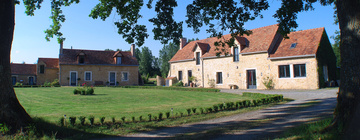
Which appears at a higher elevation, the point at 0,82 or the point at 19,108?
the point at 0,82

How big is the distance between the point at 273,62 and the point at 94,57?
1097 inches

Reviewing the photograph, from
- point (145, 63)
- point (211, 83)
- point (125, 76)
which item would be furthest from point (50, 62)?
point (145, 63)

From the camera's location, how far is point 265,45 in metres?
25.0

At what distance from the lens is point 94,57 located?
38.7 m

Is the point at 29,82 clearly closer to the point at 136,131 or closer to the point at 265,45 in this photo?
the point at 265,45

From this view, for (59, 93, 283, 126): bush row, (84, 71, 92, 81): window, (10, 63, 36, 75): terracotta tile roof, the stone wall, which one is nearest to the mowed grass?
(59, 93, 283, 126): bush row

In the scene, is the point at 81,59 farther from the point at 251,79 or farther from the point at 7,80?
the point at 7,80

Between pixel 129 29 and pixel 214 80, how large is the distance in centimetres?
2192

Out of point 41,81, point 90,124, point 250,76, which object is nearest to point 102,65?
point 41,81

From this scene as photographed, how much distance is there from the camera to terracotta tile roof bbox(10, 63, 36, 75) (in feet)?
130

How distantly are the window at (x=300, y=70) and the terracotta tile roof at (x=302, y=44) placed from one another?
3.98 feet

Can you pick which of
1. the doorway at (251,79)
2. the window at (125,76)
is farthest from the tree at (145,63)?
the doorway at (251,79)

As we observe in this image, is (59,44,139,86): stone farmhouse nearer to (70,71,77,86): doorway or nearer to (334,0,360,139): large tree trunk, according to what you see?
(70,71,77,86): doorway

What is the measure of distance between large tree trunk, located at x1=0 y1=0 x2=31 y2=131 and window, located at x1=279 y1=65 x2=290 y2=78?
22.4 meters
